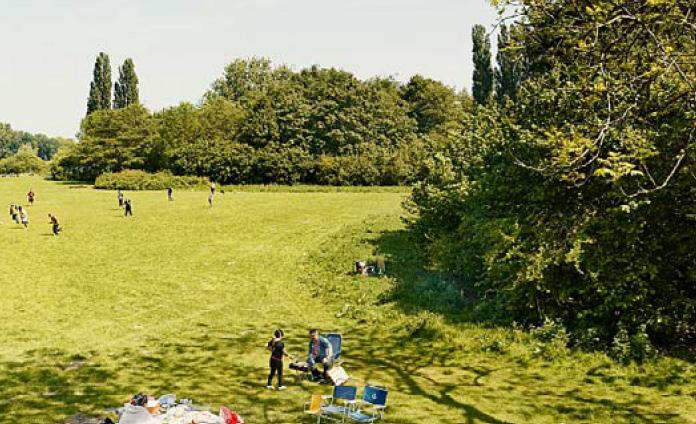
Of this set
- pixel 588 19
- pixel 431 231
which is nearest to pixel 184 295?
pixel 431 231

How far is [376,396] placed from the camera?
13406 mm

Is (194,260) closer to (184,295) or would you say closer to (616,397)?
(184,295)

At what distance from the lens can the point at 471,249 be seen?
2398 cm

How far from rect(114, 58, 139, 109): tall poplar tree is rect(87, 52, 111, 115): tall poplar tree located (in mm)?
3453

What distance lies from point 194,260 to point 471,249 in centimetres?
2049

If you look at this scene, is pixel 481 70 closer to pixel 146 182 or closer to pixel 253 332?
pixel 146 182

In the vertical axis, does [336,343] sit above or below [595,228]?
below

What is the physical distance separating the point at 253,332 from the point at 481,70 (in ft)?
190

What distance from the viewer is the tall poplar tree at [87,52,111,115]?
373 ft

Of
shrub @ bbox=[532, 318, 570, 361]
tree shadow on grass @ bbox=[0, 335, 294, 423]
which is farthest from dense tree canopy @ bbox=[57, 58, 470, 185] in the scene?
A: tree shadow on grass @ bbox=[0, 335, 294, 423]

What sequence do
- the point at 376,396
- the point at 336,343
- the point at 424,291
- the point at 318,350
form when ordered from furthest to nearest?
the point at 424,291
the point at 336,343
the point at 318,350
the point at 376,396

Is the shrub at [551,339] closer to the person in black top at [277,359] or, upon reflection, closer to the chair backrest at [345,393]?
the chair backrest at [345,393]

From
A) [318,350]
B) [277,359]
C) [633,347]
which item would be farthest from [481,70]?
[277,359]

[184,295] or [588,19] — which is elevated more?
[588,19]
